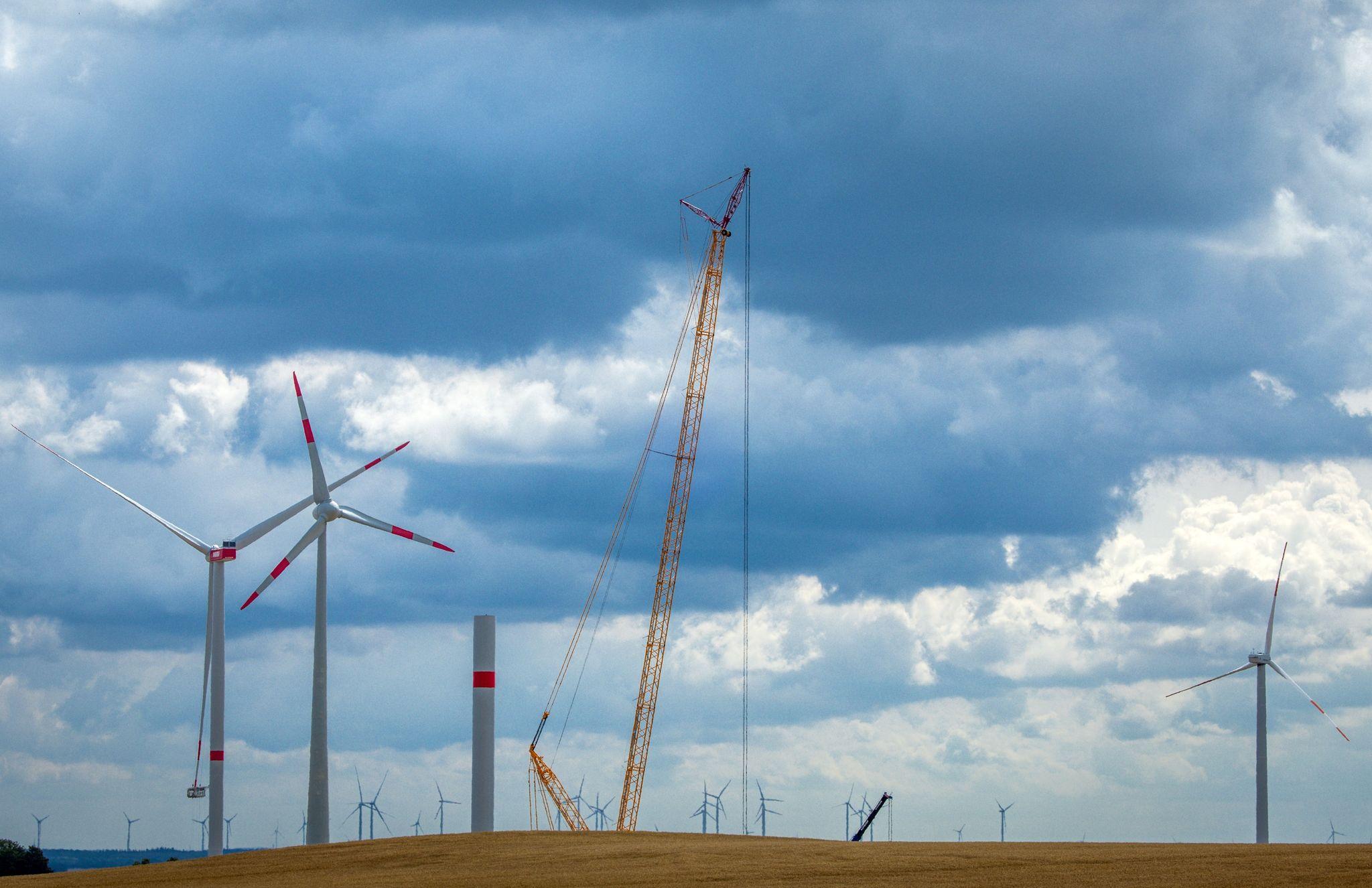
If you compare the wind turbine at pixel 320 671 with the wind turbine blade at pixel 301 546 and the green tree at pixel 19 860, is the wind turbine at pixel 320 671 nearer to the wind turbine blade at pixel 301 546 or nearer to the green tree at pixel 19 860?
the wind turbine blade at pixel 301 546

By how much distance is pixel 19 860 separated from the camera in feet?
497

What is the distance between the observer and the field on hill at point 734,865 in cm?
6175

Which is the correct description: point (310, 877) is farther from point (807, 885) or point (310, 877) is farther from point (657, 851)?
point (807, 885)

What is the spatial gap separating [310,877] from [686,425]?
74.0 m

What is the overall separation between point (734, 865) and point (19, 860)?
108 meters

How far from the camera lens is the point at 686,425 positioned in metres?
138

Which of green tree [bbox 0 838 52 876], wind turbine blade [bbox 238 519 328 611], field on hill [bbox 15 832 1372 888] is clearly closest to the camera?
field on hill [bbox 15 832 1372 888]

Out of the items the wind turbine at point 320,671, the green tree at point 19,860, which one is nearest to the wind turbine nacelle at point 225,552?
the wind turbine at point 320,671

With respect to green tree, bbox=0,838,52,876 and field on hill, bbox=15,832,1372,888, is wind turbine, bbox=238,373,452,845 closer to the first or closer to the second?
field on hill, bbox=15,832,1372,888

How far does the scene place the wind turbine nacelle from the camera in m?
106

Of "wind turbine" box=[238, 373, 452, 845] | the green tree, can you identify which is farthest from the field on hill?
the green tree

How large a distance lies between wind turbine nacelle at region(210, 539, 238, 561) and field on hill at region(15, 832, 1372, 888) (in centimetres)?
2835

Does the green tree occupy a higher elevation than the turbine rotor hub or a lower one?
lower

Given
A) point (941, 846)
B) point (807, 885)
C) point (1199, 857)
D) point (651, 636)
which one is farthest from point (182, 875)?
point (651, 636)
